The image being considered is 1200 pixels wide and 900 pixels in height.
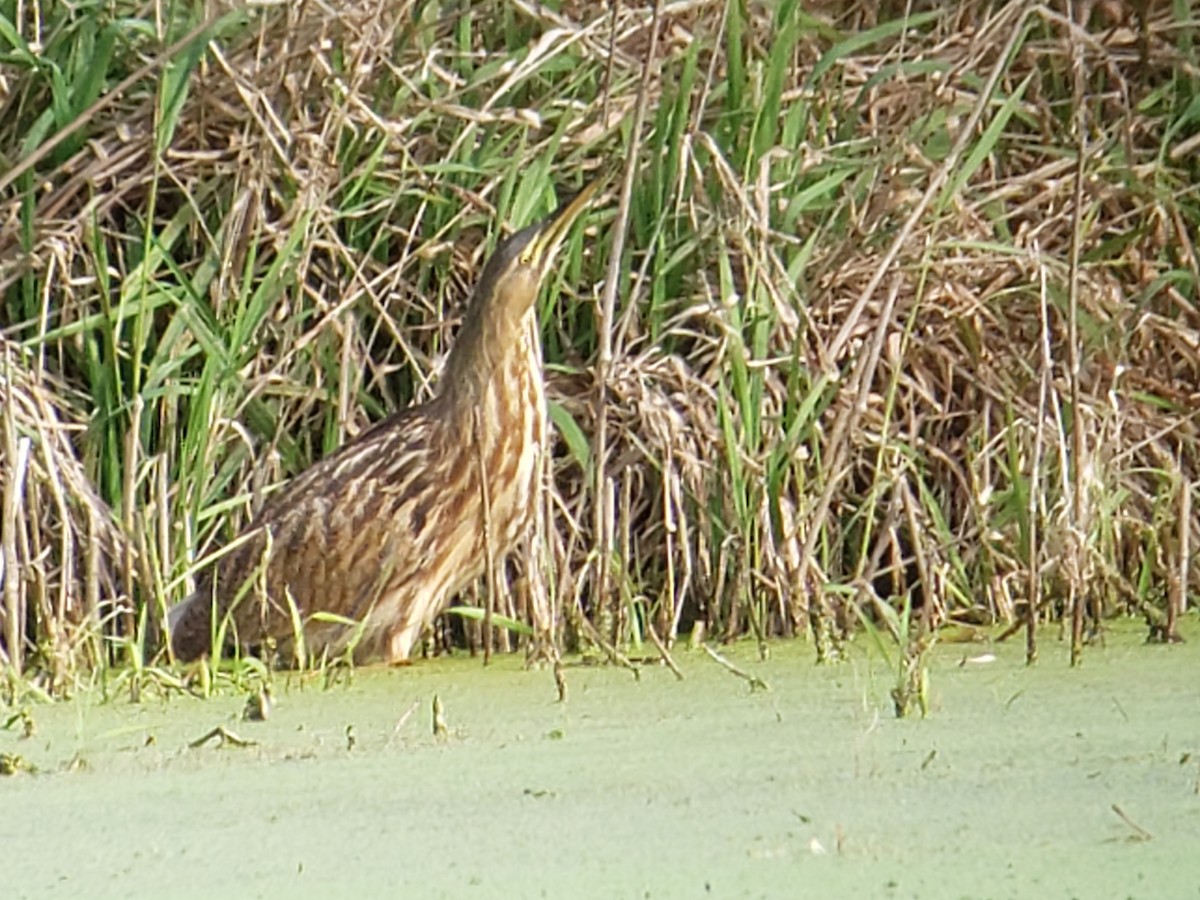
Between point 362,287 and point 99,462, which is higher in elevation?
point 362,287

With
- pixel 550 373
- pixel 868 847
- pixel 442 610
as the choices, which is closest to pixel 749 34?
pixel 550 373

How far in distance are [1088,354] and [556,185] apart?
0.97 meters

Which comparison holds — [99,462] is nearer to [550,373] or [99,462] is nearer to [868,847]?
[550,373]

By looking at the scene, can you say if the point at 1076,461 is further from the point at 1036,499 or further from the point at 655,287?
the point at 655,287

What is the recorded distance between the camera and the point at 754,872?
234 centimetres

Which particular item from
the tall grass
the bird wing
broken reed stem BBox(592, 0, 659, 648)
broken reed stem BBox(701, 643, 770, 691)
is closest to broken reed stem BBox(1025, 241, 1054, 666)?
the tall grass

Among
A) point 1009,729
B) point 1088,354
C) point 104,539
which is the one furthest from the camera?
point 1088,354

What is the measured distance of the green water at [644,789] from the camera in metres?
2.34

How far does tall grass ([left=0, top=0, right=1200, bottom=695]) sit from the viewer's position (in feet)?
13.6

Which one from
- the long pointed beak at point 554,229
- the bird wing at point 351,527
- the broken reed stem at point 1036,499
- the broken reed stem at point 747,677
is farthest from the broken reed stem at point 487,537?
the broken reed stem at point 1036,499

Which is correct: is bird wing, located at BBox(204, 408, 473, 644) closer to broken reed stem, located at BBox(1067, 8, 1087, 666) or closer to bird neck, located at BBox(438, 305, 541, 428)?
bird neck, located at BBox(438, 305, 541, 428)

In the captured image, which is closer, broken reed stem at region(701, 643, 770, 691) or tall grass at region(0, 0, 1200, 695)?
broken reed stem at region(701, 643, 770, 691)

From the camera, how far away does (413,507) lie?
4281 millimetres

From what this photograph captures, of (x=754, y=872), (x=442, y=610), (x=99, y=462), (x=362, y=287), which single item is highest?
(x=362, y=287)
